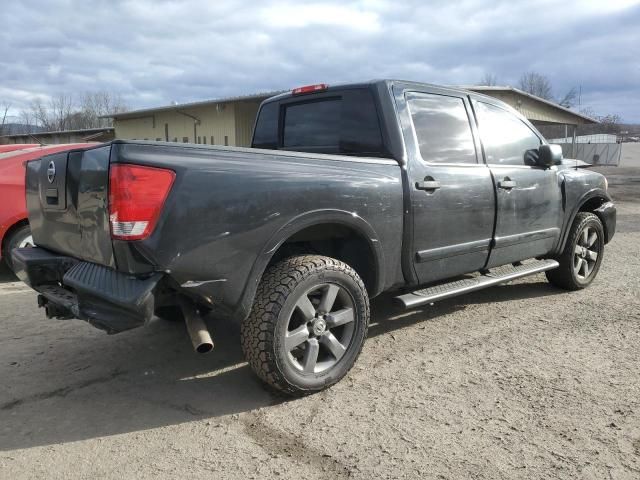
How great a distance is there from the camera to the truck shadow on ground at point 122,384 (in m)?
2.97

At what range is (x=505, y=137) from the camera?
187 inches

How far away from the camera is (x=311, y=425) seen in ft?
9.59

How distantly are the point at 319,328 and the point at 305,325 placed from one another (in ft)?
0.32

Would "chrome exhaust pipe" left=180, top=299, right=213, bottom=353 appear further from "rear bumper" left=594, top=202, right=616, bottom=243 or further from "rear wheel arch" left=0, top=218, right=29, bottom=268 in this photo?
"rear bumper" left=594, top=202, right=616, bottom=243

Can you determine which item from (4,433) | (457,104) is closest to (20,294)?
(4,433)

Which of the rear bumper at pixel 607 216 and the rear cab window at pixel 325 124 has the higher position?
the rear cab window at pixel 325 124

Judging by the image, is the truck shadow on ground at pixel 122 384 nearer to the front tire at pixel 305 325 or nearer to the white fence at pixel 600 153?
the front tire at pixel 305 325

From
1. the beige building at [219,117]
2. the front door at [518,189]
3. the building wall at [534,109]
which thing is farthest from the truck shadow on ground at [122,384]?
the building wall at [534,109]

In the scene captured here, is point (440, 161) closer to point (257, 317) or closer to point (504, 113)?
point (504, 113)

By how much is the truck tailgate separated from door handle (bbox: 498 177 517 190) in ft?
10.1

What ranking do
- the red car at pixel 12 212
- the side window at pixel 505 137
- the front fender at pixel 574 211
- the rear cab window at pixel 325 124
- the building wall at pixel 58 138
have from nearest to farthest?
the rear cab window at pixel 325 124 < the side window at pixel 505 137 < the front fender at pixel 574 211 < the red car at pixel 12 212 < the building wall at pixel 58 138

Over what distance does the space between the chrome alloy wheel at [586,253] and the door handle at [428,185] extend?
240 centimetres

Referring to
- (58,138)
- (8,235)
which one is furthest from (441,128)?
(58,138)

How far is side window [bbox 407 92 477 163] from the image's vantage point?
398cm
